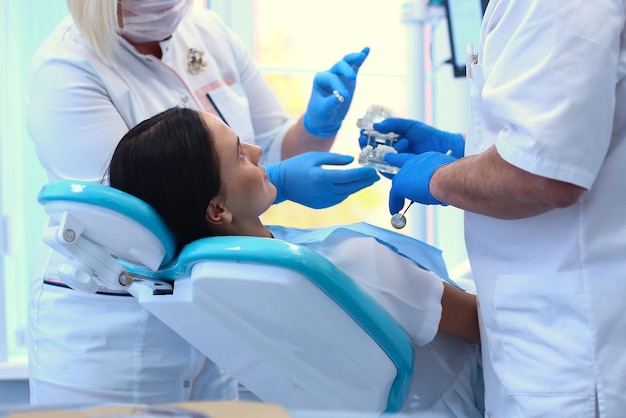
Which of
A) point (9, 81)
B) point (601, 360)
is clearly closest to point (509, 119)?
point (601, 360)

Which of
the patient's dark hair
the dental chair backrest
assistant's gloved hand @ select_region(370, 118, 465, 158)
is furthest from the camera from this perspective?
assistant's gloved hand @ select_region(370, 118, 465, 158)

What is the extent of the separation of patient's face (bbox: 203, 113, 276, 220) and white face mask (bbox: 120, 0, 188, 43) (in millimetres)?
403

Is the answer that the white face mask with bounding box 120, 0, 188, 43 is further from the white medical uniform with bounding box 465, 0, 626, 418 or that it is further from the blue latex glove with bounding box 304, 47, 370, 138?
the white medical uniform with bounding box 465, 0, 626, 418

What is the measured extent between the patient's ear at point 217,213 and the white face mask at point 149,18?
55cm

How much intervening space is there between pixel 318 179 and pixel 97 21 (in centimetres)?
61

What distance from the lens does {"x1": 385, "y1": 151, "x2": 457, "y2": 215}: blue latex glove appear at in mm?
1229

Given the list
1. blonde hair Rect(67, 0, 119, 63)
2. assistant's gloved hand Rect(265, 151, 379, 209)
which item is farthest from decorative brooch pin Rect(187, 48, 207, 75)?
assistant's gloved hand Rect(265, 151, 379, 209)

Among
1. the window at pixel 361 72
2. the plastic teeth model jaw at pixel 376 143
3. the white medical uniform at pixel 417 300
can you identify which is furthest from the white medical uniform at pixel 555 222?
the window at pixel 361 72

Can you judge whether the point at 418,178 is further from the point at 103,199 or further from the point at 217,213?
the point at 103,199

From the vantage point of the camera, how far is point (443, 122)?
10.3ft

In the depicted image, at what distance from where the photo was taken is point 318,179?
1548mm

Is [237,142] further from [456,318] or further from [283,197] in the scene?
[456,318]

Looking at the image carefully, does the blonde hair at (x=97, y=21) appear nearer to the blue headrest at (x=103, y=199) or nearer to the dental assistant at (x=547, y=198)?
the blue headrest at (x=103, y=199)

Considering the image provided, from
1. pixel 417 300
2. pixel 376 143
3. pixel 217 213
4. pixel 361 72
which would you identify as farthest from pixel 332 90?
pixel 361 72
